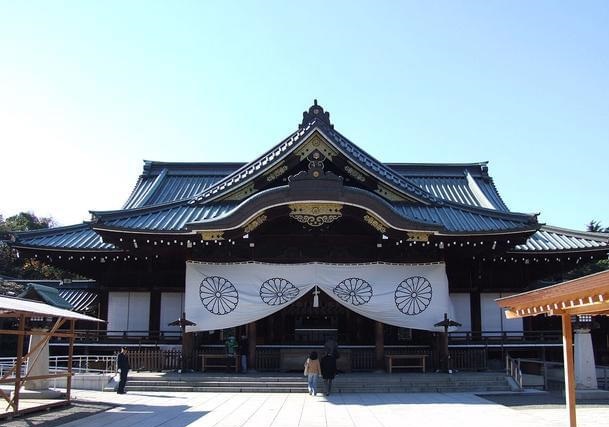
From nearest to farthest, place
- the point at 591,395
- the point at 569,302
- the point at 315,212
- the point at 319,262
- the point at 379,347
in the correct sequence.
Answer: the point at 569,302
the point at 591,395
the point at 315,212
the point at 379,347
the point at 319,262

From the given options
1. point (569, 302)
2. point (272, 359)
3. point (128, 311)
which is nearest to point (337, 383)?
point (272, 359)

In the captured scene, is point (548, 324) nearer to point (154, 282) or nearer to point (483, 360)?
point (483, 360)

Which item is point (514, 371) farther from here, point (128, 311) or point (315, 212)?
point (128, 311)

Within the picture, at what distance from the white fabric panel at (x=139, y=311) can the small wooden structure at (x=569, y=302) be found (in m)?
14.2

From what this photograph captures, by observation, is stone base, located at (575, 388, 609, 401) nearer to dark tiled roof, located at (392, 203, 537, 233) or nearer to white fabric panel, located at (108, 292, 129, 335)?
dark tiled roof, located at (392, 203, 537, 233)

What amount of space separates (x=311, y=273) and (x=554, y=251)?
8107 millimetres

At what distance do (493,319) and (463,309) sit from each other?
1097 millimetres

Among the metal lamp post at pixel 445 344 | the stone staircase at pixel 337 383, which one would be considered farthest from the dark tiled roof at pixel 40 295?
the metal lamp post at pixel 445 344

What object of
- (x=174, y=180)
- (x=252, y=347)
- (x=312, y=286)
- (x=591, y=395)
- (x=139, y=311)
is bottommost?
(x=591, y=395)

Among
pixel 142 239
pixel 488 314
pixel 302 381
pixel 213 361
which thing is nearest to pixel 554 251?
pixel 488 314

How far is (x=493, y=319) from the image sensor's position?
807 inches

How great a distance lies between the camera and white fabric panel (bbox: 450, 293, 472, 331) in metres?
20.4

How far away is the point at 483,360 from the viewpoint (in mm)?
18391

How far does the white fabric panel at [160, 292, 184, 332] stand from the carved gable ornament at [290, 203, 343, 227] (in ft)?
18.5
